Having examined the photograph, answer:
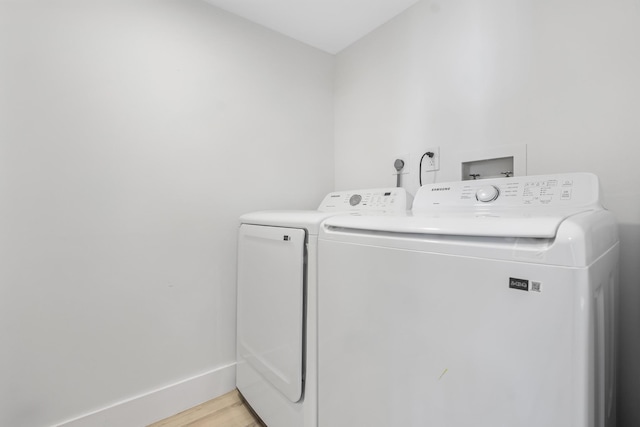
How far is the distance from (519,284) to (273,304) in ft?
3.00

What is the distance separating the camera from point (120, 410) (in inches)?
49.3

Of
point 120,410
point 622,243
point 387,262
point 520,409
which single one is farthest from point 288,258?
point 622,243

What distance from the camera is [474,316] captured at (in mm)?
577

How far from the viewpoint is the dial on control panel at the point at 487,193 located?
1.01 meters

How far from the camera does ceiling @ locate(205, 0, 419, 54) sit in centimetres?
152

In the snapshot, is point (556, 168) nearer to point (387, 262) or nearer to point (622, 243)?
point (622, 243)

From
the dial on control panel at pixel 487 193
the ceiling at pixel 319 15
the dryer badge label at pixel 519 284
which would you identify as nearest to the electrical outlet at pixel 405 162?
the dial on control panel at pixel 487 193

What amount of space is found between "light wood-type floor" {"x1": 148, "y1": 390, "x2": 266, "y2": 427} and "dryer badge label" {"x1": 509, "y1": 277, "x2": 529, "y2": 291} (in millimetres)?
1327

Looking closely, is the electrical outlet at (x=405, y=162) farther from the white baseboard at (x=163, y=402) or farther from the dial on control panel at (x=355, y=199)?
the white baseboard at (x=163, y=402)

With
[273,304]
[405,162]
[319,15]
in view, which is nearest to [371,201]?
[405,162]

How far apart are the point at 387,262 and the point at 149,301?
3.98 ft

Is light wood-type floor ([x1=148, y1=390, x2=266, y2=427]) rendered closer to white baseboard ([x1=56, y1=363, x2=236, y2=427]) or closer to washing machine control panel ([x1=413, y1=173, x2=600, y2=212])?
white baseboard ([x1=56, y1=363, x2=236, y2=427])

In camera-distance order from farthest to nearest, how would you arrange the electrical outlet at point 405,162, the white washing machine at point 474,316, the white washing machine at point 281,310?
1. the electrical outlet at point 405,162
2. the white washing machine at point 281,310
3. the white washing machine at point 474,316

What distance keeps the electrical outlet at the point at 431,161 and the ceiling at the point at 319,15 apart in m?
0.83
